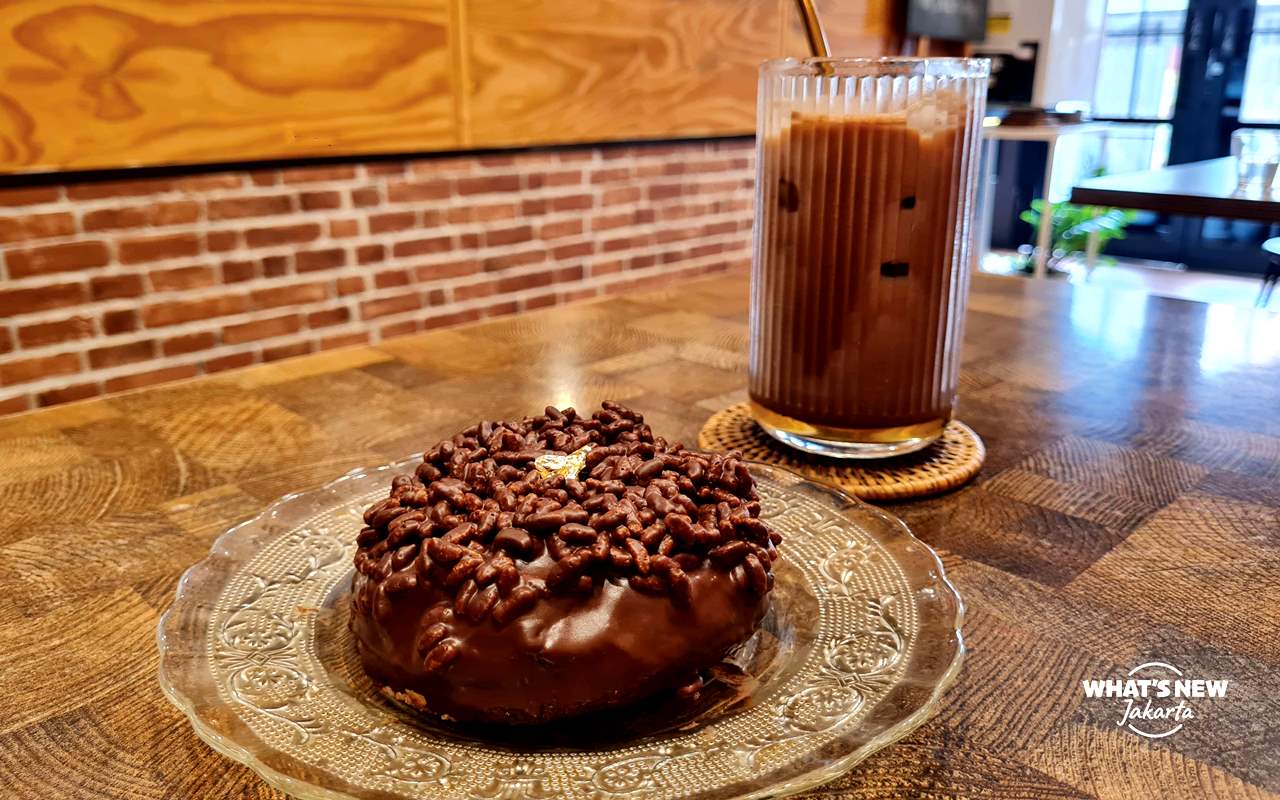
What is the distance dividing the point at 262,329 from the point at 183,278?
0.20 m

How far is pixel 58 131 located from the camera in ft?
5.29

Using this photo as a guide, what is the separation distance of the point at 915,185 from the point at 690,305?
82 centimetres

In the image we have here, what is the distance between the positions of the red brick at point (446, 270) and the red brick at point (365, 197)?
0.19 m

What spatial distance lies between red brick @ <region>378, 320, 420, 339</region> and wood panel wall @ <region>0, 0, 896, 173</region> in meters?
0.39

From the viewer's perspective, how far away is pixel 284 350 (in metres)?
2.02

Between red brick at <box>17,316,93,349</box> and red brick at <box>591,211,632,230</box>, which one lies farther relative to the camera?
red brick at <box>591,211,632,230</box>

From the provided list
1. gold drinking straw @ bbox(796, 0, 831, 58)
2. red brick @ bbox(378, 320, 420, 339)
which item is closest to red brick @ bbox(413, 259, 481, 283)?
red brick @ bbox(378, 320, 420, 339)

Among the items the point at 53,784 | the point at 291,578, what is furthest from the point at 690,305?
the point at 53,784

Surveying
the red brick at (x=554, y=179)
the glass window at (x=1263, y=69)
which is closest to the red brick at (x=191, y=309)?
the red brick at (x=554, y=179)

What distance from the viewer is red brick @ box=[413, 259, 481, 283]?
2217mm

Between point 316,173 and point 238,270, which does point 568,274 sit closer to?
point 316,173

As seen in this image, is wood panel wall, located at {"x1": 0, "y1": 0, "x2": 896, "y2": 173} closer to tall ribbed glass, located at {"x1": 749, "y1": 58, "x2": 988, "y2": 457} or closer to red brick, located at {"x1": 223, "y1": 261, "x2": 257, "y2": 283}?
red brick, located at {"x1": 223, "y1": 261, "x2": 257, "y2": 283}

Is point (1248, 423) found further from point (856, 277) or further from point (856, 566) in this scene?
point (856, 566)

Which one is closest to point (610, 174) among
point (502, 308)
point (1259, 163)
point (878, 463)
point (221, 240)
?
point (502, 308)
